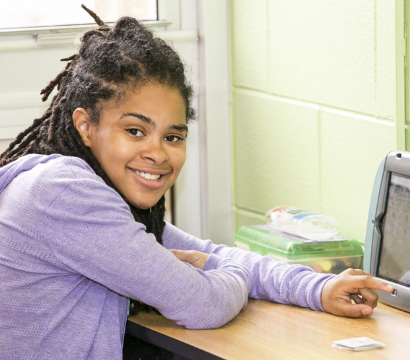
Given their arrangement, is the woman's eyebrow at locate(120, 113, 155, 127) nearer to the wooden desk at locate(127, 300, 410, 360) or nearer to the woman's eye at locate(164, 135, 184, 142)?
the woman's eye at locate(164, 135, 184, 142)

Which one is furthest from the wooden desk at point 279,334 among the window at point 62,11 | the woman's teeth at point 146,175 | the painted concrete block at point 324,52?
the window at point 62,11

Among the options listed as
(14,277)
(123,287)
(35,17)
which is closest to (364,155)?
(123,287)

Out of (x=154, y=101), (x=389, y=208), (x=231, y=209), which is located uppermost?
(x=154, y=101)

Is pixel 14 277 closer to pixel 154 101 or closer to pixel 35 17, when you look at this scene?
pixel 154 101

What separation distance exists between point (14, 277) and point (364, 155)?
0.88 m

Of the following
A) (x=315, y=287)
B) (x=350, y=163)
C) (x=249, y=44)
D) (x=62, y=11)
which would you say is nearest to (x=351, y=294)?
(x=315, y=287)

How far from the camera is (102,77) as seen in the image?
4.35 ft

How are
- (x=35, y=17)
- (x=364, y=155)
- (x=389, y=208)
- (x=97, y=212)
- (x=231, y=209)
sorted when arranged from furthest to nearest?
(x=231, y=209)
(x=35, y=17)
(x=364, y=155)
(x=389, y=208)
(x=97, y=212)

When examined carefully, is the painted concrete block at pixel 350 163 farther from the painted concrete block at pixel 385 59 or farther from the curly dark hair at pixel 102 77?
the curly dark hair at pixel 102 77

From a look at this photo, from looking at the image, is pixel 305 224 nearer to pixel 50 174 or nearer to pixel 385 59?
pixel 385 59

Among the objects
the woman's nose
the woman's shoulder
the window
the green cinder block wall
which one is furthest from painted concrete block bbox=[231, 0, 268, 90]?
the woman's shoulder

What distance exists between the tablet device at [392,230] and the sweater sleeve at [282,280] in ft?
0.45

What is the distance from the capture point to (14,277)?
1.22 meters

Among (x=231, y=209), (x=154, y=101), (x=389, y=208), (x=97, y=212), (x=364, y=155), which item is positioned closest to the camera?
(x=97, y=212)
